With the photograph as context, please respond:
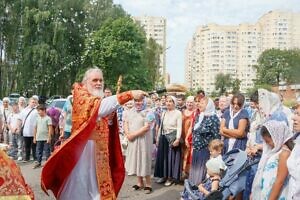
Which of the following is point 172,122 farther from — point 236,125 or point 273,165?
point 273,165

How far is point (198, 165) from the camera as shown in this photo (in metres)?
7.20

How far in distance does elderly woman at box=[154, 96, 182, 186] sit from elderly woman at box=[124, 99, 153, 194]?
45cm

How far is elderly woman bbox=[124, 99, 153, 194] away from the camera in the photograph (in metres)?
8.03

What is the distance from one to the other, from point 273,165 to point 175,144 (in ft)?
13.7

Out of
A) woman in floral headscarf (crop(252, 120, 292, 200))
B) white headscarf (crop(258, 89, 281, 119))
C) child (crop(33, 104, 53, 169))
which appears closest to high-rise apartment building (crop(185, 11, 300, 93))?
child (crop(33, 104, 53, 169))

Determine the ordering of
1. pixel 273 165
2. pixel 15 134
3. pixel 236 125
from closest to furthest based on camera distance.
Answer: pixel 273 165, pixel 236 125, pixel 15 134

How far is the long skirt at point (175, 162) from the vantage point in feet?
28.1

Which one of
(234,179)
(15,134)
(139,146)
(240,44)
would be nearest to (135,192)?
(139,146)

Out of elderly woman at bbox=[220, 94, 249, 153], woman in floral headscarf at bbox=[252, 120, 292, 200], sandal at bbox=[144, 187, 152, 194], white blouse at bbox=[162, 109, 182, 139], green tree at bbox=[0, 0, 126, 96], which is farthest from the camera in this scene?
green tree at bbox=[0, 0, 126, 96]

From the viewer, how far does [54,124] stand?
445 inches

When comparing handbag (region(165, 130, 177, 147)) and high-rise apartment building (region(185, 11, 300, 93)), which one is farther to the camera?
high-rise apartment building (region(185, 11, 300, 93))

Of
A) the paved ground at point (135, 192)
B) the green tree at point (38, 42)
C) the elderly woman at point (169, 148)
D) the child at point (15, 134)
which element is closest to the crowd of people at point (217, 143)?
the elderly woman at point (169, 148)

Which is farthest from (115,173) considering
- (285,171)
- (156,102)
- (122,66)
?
(122,66)

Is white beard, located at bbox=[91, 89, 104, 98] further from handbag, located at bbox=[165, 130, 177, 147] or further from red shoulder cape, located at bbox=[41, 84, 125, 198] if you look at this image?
handbag, located at bbox=[165, 130, 177, 147]
